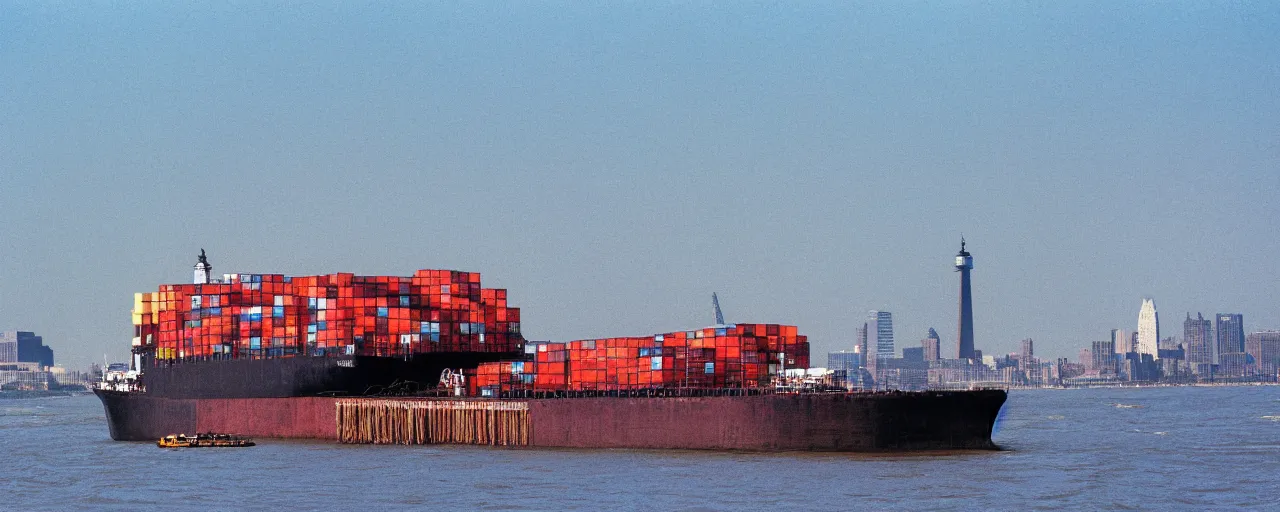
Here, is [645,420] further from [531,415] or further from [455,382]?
[455,382]

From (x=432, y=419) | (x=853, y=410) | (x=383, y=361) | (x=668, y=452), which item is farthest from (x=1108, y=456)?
(x=383, y=361)

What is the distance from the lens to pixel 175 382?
4355 inches

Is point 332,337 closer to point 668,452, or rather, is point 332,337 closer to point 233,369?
point 233,369

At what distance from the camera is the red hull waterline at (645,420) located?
7775 cm

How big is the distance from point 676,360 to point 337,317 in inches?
1064

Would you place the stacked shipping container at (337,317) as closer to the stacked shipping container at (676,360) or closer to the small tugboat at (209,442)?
the small tugboat at (209,442)

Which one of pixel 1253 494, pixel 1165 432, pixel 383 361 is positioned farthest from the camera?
pixel 1165 432

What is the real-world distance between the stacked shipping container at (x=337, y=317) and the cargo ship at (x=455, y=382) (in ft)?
0.31

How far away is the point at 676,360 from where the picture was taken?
8819cm

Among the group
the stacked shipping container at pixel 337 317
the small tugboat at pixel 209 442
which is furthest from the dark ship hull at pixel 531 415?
the small tugboat at pixel 209 442

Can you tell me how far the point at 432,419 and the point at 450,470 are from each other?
63.2 feet

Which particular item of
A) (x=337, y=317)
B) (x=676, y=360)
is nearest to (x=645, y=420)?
(x=676, y=360)

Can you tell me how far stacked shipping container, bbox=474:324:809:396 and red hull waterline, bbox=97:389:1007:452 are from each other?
3374 mm

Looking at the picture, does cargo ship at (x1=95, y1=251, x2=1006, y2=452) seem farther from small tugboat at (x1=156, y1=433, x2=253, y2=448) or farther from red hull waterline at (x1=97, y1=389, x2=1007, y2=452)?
small tugboat at (x1=156, y1=433, x2=253, y2=448)
